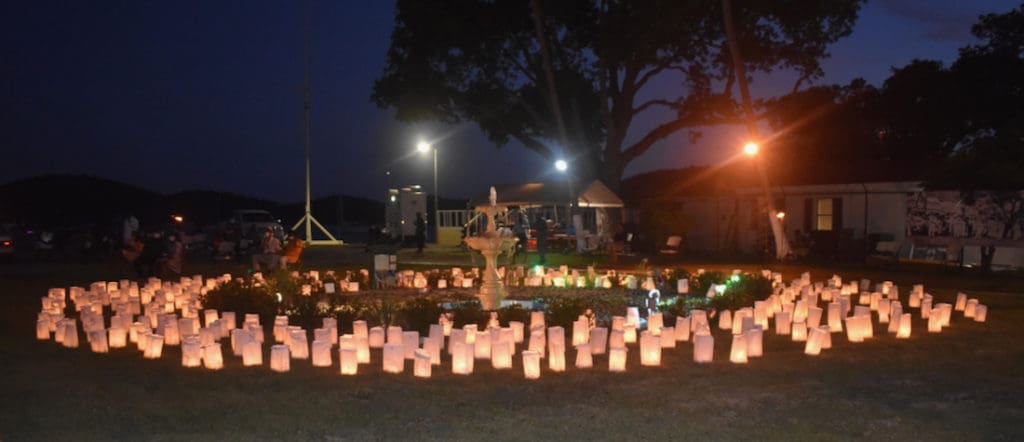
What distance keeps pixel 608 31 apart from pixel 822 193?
889 cm

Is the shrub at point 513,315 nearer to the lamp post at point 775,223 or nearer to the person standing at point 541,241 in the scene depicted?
the person standing at point 541,241

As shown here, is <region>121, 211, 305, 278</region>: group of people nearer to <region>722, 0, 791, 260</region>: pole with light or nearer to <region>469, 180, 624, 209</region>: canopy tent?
<region>469, 180, 624, 209</region>: canopy tent

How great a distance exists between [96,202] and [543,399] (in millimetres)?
52654

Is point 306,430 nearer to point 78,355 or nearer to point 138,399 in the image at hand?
point 138,399

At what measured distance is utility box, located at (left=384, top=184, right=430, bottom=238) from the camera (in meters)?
38.3

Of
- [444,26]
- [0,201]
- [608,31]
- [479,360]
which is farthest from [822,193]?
[0,201]

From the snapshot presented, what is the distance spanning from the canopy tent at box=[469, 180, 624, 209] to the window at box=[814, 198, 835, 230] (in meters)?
6.46

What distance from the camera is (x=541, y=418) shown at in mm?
6164

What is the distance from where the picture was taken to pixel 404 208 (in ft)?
125

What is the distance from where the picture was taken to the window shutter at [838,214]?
88.6 ft

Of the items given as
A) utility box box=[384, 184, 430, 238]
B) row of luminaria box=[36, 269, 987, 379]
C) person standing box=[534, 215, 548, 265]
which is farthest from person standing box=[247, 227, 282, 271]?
utility box box=[384, 184, 430, 238]

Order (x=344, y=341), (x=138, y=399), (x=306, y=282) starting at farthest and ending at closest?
1. (x=306, y=282)
2. (x=344, y=341)
3. (x=138, y=399)

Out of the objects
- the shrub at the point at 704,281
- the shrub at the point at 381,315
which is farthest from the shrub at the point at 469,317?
the shrub at the point at 704,281

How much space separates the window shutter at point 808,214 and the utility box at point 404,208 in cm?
1701
